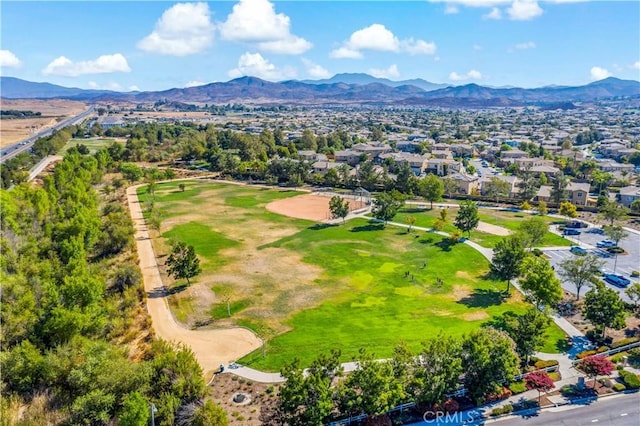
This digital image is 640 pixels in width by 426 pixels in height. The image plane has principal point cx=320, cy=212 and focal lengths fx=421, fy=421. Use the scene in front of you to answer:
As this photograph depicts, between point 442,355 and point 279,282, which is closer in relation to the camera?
point 442,355

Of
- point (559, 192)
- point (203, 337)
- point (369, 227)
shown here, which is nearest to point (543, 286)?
point (203, 337)

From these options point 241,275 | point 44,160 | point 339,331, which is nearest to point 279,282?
point 241,275

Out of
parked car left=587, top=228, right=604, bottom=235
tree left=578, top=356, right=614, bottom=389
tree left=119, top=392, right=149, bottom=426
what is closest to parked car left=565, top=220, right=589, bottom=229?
parked car left=587, top=228, right=604, bottom=235

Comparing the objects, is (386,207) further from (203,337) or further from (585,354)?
(203,337)

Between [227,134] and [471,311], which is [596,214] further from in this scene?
[227,134]

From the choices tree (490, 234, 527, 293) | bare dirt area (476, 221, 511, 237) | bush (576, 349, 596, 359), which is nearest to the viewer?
bush (576, 349, 596, 359)

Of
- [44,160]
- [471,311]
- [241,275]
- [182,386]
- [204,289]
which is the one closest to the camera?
[182,386]

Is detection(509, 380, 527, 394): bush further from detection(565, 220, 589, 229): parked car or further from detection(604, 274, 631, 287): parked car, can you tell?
detection(565, 220, 589, 229): parked car
